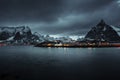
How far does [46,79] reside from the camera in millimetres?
36156

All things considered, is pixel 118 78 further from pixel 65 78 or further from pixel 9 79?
pixel 9 79

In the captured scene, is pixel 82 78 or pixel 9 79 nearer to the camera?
pixel 9 79

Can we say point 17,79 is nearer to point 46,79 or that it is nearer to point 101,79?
A: point 46,79

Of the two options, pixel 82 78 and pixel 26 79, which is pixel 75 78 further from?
pixel 26 79

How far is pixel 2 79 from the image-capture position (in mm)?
34219

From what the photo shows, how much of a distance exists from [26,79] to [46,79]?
14.9 ft

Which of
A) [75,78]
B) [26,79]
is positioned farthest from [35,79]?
[75,78]

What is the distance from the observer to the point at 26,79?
35688mm

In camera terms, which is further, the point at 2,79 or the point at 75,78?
the point at 75,78

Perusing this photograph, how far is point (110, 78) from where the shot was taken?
36281mm

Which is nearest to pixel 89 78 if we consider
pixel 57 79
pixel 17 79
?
pixel 57 79

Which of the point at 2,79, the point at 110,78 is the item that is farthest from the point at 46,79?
the point at 110,78

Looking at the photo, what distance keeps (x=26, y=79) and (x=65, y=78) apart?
9062mm

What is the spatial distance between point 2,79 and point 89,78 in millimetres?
19690
